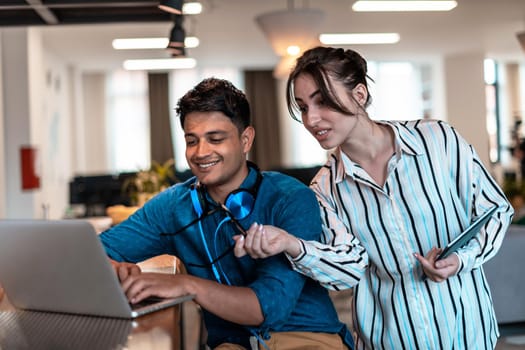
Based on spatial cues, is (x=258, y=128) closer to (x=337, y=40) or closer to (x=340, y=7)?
(x=337, y=40)

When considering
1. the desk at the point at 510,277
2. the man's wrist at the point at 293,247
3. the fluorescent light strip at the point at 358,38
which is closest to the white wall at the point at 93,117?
the fluorescent light strip at the point at 358,38

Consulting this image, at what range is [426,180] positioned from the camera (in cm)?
183

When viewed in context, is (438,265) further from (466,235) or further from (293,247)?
(293,247)

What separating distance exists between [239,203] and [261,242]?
0.95 feet

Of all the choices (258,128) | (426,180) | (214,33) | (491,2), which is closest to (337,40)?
(214,33)

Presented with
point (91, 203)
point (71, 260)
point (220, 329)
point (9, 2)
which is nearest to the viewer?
point (71, 260)

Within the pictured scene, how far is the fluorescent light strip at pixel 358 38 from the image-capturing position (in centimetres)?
1087

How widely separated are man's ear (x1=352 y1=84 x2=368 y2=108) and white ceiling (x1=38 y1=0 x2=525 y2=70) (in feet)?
20.5

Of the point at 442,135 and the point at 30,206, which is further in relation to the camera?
the point at 30,206

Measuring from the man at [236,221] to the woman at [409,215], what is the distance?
133 millimetres

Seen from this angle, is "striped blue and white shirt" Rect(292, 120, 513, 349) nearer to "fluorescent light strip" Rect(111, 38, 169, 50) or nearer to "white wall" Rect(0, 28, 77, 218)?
"white wall" Rect(0, 28, 77, 218)

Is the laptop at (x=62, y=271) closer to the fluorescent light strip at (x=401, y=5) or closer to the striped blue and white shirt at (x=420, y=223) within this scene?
the striped blue and white shirt at (x=420, y=223)

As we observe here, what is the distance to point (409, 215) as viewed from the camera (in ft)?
5.99

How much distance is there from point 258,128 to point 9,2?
12413mm
